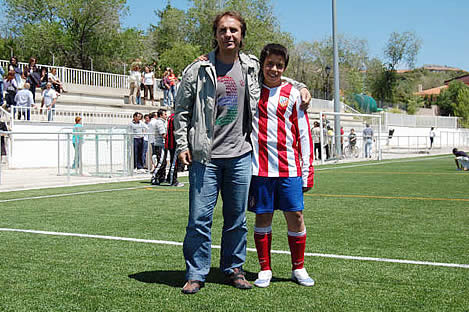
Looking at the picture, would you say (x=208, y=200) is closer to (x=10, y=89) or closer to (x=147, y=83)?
(x=10, y=89)

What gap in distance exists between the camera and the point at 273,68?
4562 mm

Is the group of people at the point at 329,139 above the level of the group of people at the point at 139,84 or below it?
below

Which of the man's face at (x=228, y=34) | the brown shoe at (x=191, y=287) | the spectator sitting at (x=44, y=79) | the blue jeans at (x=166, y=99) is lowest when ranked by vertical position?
the brown shoe at (x=191, y=287)

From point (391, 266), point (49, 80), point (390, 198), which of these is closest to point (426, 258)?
point (391, 266)

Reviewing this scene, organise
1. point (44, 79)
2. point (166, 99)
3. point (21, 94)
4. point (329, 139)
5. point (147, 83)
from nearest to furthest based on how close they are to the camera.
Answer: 1. point (21, 94)
2. point (44, 79)
3. point (329, 139)
4. point (166, 99)
5. point (147, 83)

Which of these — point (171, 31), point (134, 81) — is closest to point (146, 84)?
point (134, 81)

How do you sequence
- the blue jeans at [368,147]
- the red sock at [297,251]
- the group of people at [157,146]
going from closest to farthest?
the red sock at [297,251] → the group of people at [157,146] → the blue jeans at [368,147]

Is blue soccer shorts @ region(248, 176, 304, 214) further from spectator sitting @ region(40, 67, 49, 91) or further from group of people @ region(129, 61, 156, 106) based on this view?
group of people @ region(129, 61, 156, 106)

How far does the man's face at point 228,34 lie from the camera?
438cm

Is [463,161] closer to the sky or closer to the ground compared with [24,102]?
closer to the ground

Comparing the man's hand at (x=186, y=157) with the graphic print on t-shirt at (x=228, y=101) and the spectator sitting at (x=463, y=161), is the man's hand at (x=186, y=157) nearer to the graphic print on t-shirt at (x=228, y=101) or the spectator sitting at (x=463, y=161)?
the graphic print on t-shirt at (x=228, y=101)

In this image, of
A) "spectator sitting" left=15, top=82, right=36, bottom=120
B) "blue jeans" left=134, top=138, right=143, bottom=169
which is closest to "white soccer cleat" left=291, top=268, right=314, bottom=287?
"blue jeans" left=134, top=138, right=143, bottom=169

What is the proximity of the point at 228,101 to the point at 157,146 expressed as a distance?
11299 millimetres

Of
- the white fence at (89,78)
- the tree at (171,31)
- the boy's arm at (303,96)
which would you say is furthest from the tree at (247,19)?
the boy's arm at (303,96)
